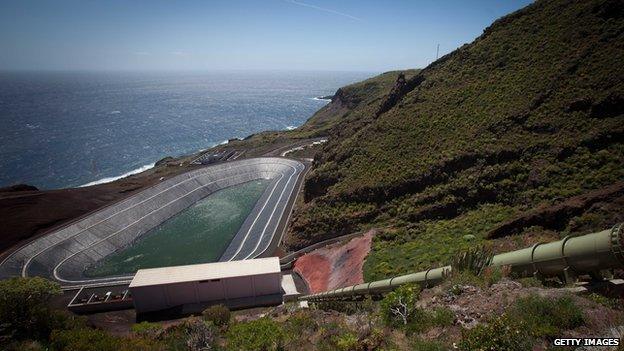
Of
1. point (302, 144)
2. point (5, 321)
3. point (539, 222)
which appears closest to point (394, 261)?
point (539, 222)

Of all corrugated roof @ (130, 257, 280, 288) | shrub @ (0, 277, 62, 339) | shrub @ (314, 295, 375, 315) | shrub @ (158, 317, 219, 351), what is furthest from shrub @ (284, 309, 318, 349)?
corrugated roof @ (130, 257, 280, 288)

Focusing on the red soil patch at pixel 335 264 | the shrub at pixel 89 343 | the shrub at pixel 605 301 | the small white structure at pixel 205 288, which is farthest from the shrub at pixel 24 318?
the shrub at pixel 605 301

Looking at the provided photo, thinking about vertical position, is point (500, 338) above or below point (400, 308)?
above

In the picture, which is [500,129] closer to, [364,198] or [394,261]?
[364,198]

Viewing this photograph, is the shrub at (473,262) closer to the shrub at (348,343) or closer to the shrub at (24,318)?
the shrub at (348,343)

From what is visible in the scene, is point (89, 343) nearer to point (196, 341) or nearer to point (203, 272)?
point (196, 341)

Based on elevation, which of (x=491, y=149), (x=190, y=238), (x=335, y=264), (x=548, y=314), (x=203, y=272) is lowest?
(x=190, y=238)

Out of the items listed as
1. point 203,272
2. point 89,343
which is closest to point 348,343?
point 89,343

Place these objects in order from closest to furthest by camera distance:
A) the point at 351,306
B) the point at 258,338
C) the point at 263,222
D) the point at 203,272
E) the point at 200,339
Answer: the point at 258,338, the point at 200,339, the point at 351,306, the point at 203,272, the point at 263,222
